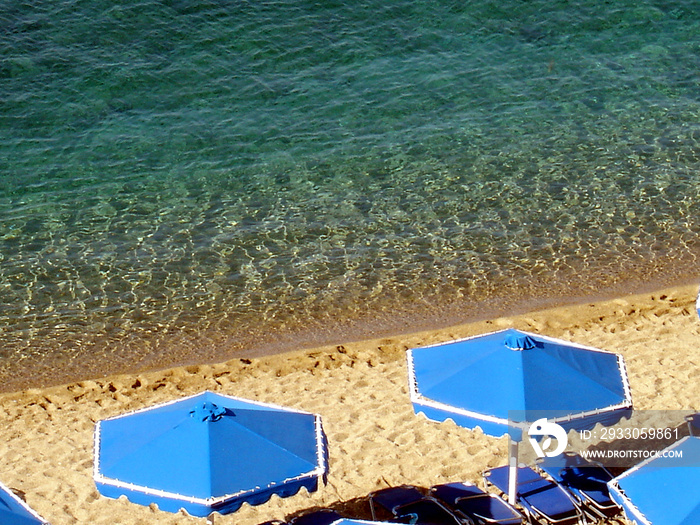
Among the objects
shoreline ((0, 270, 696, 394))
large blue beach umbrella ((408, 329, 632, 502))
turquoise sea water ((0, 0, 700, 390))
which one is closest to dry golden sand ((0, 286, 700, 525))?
shoreline ((0, 270, 696, 394))

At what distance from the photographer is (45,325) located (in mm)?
13531

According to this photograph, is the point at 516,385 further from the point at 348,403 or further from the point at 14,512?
the point at 14,512

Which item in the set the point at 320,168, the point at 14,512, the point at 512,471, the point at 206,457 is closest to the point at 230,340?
the point at 320,168

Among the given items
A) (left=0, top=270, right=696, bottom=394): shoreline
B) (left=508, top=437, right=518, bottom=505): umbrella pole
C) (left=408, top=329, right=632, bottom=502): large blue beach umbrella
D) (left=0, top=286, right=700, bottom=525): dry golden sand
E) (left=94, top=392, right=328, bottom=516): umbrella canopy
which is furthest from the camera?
(left=0, top=270, right=696, bottom=394): shoreline

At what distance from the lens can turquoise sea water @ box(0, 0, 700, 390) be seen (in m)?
13.9

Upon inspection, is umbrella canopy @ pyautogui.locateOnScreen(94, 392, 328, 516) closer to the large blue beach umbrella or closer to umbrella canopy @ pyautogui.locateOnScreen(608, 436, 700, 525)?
the large blue beach umbrella

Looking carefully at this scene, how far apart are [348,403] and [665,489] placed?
4.53 meters

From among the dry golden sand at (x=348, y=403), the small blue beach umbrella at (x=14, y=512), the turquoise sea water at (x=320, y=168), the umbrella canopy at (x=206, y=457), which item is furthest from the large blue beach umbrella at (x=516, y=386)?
the turquoise sea water at (x=320, y=168)

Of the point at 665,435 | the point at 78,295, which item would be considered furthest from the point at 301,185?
the point at 665,435

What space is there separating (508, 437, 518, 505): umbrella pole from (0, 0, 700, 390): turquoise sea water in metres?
4.73

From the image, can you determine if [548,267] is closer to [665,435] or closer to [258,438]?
[665,435]

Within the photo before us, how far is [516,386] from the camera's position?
8.05m

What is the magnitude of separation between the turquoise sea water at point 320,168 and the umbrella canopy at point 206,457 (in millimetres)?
5241

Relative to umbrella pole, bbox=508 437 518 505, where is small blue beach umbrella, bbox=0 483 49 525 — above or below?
above
